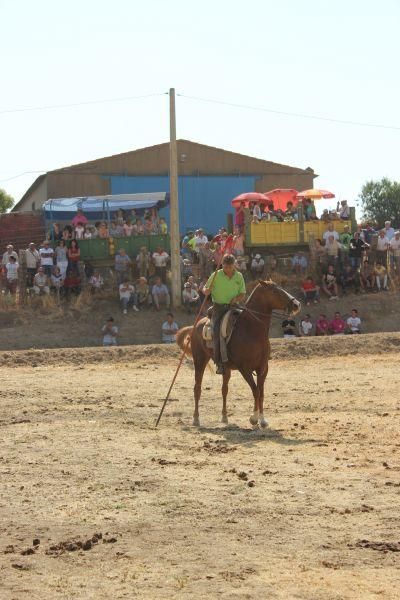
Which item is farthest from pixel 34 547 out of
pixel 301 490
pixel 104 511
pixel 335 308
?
pixel 335 308

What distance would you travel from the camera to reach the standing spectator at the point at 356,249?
33000mm

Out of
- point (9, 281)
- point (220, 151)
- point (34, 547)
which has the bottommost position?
point (34, 547)

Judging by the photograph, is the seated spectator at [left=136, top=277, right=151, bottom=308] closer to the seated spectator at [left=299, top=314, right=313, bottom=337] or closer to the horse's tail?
the seated spectator at [left=299, top=314, right=313, bottom=337]

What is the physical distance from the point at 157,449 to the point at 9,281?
1891 centimetres

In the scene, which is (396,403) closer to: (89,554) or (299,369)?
(299,369)

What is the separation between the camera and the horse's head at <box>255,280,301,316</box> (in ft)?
56.8

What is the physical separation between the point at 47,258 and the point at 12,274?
1205 millimetres

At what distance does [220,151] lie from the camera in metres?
50.4

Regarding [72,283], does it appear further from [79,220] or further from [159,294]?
[79,220]

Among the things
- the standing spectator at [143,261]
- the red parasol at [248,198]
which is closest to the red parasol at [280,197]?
the red parasol at [248,198]

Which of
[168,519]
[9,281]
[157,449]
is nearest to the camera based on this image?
[168,519]

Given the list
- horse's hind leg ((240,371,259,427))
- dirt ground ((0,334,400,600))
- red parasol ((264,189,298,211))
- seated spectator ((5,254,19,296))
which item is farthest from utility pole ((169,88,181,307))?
horse's hind leg ((240,371,259,427))

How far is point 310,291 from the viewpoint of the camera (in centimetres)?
3241

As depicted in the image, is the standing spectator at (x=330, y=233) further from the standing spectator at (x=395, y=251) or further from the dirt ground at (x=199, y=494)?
the dirt ground at (x=199, y=494)
